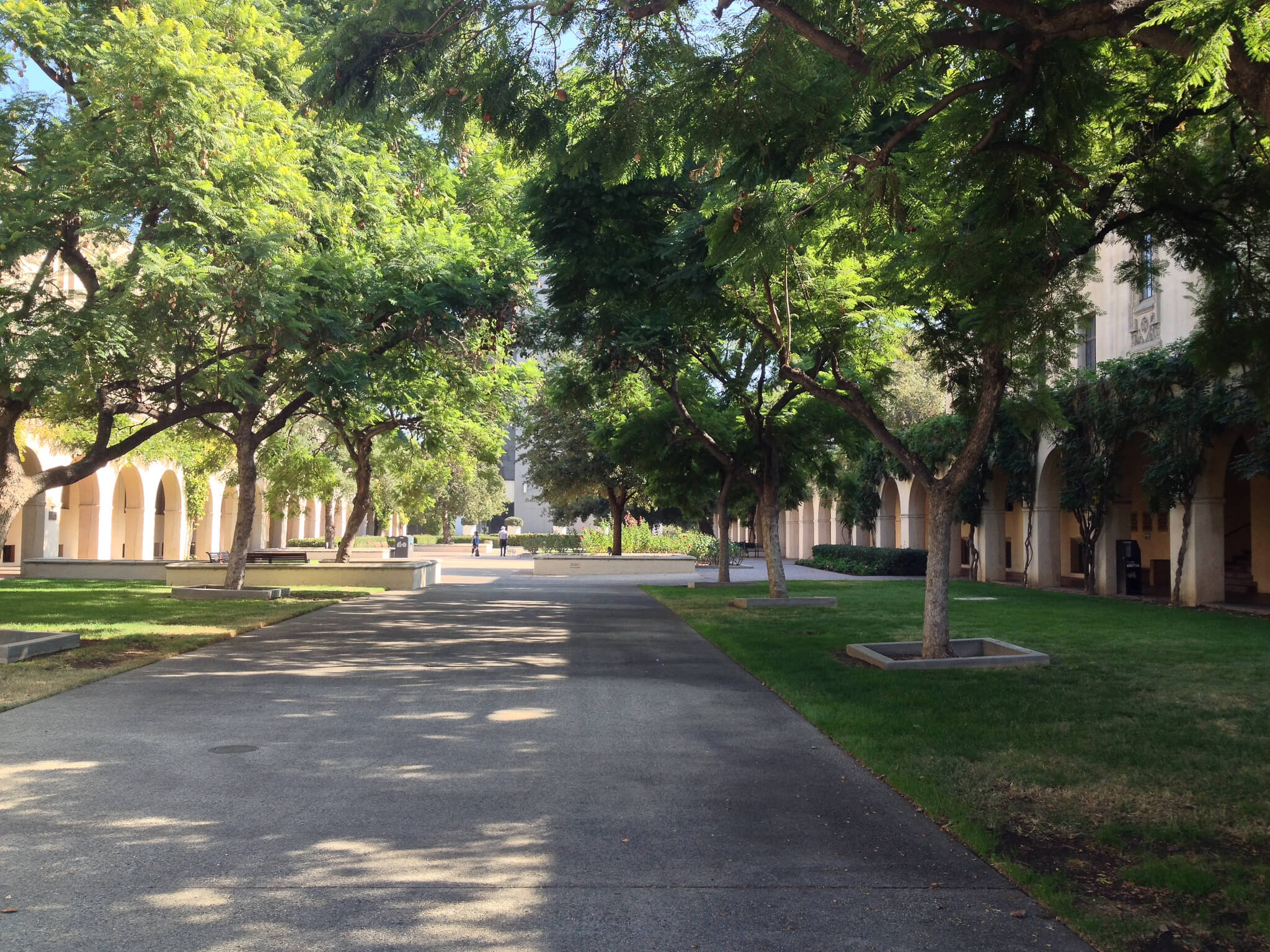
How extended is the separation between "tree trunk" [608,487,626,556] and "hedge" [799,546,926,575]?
8.36m

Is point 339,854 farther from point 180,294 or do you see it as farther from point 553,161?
point 180,294

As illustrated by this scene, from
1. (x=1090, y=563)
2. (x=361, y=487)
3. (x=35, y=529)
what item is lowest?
(x=1090, y=563)

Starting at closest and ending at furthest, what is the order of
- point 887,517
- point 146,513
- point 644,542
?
1. point 146,513
2. point 887,517
3. point 644,542

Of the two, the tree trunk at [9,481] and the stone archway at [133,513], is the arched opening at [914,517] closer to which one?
the stone archway at [133,513]

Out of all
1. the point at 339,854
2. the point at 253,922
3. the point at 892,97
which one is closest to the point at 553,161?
the point at 892,97

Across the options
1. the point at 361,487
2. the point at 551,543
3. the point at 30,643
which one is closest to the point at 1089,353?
the point at 361,487

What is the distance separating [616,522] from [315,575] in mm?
14840

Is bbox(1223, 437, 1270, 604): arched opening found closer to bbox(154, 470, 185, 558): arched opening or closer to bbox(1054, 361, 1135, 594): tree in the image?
bbox(1054, 361, 1135, 594): tree

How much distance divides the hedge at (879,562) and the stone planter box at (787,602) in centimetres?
1350

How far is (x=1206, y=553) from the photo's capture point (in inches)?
798

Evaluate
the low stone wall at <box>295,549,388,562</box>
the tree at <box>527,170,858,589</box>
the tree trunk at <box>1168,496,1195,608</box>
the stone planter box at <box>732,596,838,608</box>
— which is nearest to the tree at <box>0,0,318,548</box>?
the tree at <box>527,170,858,589</box>

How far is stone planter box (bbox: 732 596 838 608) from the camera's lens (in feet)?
64.3

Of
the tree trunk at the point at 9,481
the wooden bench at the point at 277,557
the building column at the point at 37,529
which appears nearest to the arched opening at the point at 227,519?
the building column at the point at 37,529

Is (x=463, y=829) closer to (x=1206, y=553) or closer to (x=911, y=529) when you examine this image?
(x=1206, y=553)
